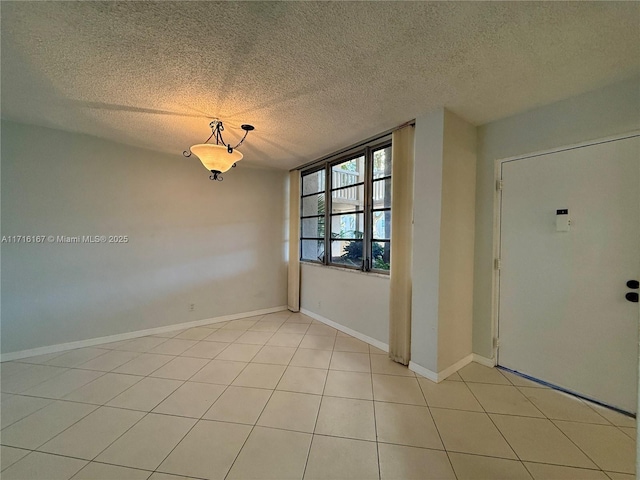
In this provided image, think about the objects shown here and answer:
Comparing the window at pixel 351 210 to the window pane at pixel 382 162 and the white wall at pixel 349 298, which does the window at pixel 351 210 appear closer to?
the window pane at pixel 382 162

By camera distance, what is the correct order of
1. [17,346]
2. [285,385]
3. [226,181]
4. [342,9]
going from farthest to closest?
[226,181] → [17,346] → [285,385] → [342,9]

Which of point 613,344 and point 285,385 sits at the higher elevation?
point 613,344

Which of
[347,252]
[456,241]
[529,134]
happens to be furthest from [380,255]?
[529,134]

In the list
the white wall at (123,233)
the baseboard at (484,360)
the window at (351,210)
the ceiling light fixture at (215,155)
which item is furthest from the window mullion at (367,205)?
the white wall at (123,233)

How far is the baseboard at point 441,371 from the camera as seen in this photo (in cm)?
228

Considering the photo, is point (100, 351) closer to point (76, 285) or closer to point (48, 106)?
point (76, 285)

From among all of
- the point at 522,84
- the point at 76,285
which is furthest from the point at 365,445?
the point at 76,285

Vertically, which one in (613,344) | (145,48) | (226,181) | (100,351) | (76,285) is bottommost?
(100,351)

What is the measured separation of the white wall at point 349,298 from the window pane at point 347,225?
1.68ft

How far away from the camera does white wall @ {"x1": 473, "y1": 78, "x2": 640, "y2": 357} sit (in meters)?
1.84

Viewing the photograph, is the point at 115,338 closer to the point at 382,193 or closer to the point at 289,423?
the point at 289,423

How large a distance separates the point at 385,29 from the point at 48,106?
120 inches

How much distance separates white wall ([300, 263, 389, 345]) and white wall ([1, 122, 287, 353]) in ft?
2.48

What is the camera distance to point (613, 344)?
1.88 metres
